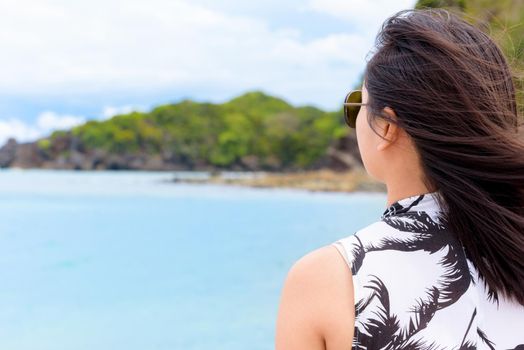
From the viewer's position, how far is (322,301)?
65 cm

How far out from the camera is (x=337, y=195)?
24.2m

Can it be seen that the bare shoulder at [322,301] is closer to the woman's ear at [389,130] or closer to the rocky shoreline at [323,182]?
the woman's ear at [389,130]

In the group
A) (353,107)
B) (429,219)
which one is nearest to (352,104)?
(353,107)

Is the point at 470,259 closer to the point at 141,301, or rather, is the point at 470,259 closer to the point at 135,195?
the point at 141,301

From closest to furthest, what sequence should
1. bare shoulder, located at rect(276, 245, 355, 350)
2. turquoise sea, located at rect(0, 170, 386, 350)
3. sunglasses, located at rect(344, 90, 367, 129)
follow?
bare shoulder, located at rect(276, 245, 355, 350)
sunglasses, located at rect(344, 90, 367, 129)
turquoise sea, located at rect(0, 170, 386, 350)

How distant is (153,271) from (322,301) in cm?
936

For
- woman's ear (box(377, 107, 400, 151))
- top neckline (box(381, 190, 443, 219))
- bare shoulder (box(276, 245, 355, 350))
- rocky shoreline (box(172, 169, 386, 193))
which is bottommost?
rocky shoreline (box(172, 169, 386, 193))

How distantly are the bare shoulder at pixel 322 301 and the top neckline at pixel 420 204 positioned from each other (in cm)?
13

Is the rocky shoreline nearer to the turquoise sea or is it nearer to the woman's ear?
the turquoise sea

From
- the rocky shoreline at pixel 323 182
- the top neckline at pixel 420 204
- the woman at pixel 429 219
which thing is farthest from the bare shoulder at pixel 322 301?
the rocky shoreline at pixel 323 182

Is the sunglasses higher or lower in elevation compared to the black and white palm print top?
higher

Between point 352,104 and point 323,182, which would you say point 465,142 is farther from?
point 323,182

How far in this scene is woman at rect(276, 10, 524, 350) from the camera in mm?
658

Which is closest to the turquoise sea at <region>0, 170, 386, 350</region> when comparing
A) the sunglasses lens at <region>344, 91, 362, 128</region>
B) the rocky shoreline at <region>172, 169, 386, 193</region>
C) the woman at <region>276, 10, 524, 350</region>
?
the sunglasses lens at <region>344, 91, 362, 128</region>
